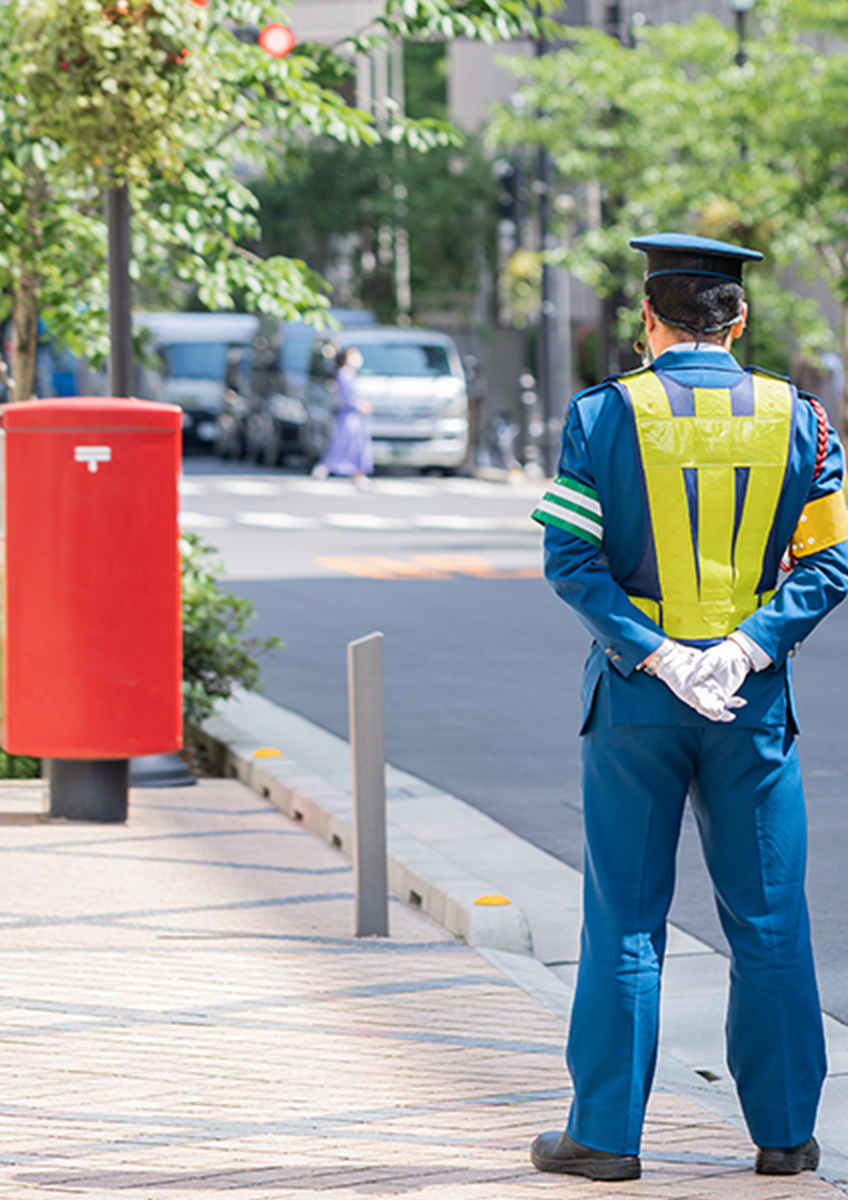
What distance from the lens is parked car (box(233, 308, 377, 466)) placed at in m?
35.9

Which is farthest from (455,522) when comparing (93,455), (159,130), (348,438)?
(93,455)

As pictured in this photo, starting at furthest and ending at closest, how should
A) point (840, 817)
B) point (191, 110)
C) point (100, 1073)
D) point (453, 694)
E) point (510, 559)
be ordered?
1. point (510, 559)
2. point (453, 694)
3. point (191, 110)
4. point (840, 817)
5. point (100, 1073)

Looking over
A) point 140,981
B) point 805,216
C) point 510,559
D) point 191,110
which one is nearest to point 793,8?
point 805,216

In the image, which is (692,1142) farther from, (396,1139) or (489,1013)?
(489,1013)

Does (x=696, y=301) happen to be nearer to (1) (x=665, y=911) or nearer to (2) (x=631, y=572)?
(2) (x=631, y=572)

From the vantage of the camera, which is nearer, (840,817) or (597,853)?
(597,853)

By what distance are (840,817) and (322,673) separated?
4.61 meters

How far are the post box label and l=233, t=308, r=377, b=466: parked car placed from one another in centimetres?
2789

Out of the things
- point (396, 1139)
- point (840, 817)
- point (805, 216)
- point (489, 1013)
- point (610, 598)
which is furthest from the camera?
point (805, 216)

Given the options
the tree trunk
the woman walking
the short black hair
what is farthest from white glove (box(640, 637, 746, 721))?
the woman walking

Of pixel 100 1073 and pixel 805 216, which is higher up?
pixel 805 216

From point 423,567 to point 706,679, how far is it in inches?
576

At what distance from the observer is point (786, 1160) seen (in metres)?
4.05

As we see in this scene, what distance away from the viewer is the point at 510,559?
19.3m
